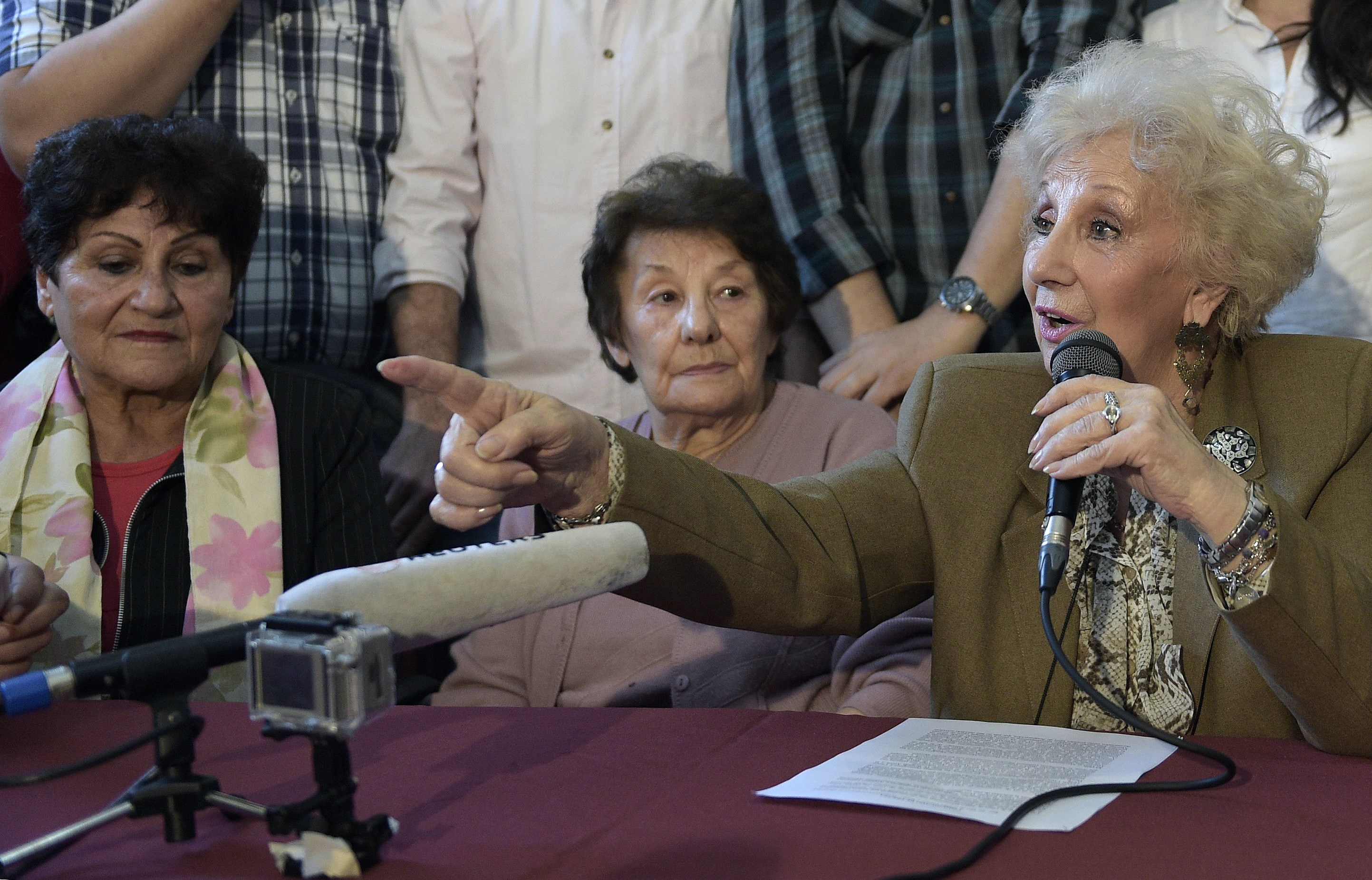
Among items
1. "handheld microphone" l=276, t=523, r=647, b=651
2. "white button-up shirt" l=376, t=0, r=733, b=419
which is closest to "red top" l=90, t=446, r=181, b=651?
"white button-up shirt" l=376, t=0, r=733, b=419

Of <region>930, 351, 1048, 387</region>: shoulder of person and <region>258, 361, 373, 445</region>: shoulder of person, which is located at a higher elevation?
<region>930, 351, 1048, 387</region>: shoulder of person

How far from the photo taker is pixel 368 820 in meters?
1.13

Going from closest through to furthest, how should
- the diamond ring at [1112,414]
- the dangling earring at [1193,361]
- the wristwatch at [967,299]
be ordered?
the diamond ring at [1112,414]
the dangling earring at [1193,361]
the wristwatch at [967,299]

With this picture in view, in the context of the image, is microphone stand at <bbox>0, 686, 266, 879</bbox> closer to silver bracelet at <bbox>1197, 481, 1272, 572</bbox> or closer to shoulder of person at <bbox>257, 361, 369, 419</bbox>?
silver bracelet at <bbox>1197, 481, 1272, 572</bbox>

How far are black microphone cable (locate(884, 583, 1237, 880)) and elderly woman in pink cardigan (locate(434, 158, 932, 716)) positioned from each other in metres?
0.80

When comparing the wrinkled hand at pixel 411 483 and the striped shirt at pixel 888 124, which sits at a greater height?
the striped shirt at pixel 888 124

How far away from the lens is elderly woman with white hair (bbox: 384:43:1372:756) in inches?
67.8

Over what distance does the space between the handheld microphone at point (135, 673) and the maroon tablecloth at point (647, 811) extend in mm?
173

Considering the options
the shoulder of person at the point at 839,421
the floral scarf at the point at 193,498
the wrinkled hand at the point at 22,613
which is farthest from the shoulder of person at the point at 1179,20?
the wrinkled hand at the point at 22,613

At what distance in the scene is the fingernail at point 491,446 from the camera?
1410mm

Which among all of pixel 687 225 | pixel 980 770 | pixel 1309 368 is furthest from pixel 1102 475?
pixel 687 225

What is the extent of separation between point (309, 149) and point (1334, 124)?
2402 millimetres

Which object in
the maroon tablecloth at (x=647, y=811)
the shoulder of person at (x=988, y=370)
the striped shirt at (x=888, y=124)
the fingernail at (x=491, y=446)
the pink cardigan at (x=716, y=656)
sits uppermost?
the striped shirt at (x=888, y=124)

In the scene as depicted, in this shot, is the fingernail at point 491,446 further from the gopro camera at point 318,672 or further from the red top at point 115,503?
the red top at point 115,503
